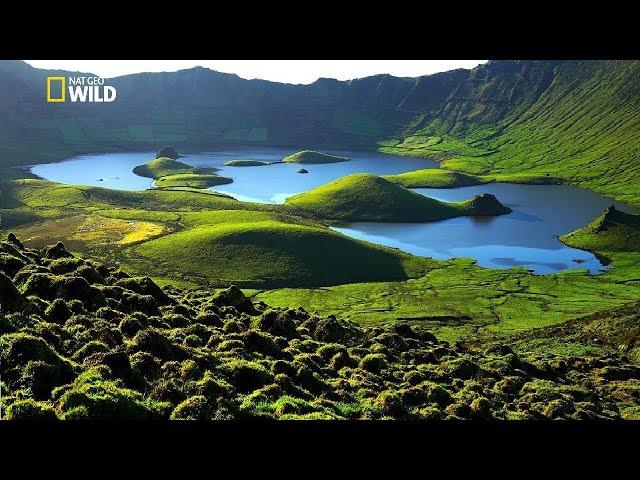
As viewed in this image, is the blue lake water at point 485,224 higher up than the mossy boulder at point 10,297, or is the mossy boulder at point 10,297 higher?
the mossy boulder at point 10,297

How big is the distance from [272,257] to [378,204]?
59.0 metres

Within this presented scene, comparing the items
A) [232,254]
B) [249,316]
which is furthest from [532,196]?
[249,316]

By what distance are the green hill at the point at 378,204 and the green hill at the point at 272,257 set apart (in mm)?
38387

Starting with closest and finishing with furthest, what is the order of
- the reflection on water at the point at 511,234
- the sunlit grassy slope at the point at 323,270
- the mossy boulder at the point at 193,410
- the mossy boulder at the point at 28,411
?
the mossy boulder at the point at 28,411 → the mossy boulder at the point at 193,410 → the sunlit grassy slope at the point at 323,270 → the reflection on water at the point at 511,234

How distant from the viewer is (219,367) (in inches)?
967

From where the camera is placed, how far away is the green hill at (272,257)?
94.9 m

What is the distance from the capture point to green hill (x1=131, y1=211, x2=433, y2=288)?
9488 centimetres

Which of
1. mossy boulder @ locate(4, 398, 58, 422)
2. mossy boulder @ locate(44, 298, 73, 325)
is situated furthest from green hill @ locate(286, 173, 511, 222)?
mossy boulder @ locate(4, 398, 58, 422)

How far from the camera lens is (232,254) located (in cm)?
10050

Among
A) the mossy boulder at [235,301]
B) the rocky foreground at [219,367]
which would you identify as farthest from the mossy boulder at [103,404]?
the mossy boulder at [235,301]

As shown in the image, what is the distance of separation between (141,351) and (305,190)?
15487 centimetres

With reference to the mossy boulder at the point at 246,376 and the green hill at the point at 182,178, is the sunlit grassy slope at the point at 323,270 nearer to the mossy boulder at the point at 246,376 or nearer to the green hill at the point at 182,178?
the green hill at the point at 182,178

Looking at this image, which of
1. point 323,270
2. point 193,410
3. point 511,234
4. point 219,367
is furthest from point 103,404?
point 511,234
